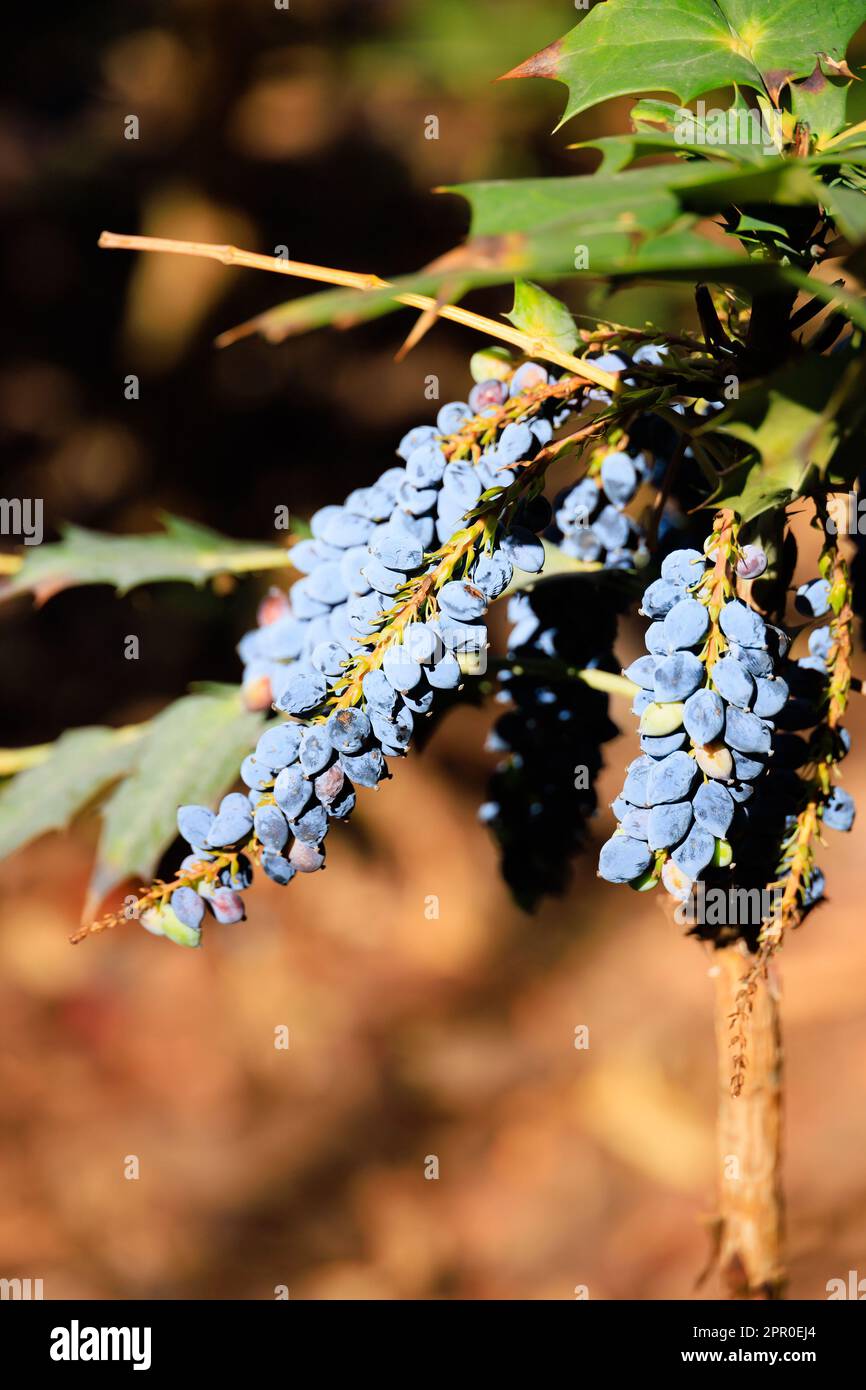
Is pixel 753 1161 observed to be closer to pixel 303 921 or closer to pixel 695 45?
pixel 695 45

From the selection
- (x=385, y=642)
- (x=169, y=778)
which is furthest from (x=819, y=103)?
(x=169, y=778)

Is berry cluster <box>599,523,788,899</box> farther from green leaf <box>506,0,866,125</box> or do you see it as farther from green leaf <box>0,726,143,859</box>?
green leaf <box>0,726,143,859</box>

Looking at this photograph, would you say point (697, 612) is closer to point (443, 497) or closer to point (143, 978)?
point (443, 497)

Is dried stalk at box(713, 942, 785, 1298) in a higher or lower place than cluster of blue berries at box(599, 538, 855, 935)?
lower

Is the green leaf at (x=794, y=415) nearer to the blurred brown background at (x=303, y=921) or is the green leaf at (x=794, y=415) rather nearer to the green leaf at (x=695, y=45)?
the green leaf at (x=695, y=45)

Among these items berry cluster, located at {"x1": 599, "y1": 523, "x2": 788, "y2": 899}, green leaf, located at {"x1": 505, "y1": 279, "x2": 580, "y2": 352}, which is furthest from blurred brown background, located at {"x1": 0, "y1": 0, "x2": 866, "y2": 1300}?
berry cluster, located at {"x1": 599, "y1": 523, "x2": 788, "y2": 899}

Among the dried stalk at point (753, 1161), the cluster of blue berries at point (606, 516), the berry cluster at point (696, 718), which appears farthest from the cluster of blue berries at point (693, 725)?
the dried stalk at point (753, 1161)
